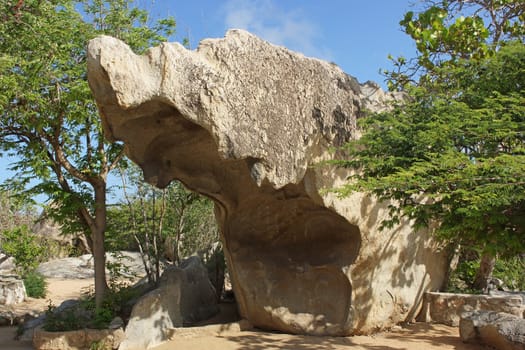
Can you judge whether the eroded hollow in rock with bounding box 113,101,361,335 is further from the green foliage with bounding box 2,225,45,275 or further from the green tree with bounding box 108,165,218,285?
the green foliage with bounding box 2,225,45,275

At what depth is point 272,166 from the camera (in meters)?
7.45

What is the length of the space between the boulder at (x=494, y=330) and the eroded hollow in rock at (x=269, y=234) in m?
1.94

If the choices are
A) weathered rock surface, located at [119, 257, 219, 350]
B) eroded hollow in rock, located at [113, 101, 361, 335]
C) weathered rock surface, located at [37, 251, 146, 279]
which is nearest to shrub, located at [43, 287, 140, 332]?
weathered rock surface, located at [119, 257, 219, 350]

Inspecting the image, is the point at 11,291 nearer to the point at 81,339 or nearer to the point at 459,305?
the point at 81,339

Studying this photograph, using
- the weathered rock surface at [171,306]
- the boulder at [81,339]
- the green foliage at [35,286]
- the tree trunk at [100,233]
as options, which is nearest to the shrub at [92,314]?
the boulder at [81,339]

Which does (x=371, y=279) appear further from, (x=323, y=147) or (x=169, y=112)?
(x=169, y=112)

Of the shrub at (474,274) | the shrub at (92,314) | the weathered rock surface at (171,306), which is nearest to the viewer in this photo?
the weathered rock surface at (171,306)

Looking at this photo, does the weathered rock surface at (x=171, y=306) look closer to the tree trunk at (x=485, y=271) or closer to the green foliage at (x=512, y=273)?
the tree trunk at (x=485, y=271)

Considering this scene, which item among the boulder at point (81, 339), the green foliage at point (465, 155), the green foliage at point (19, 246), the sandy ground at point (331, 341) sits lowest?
the boulder at point (81, 339)

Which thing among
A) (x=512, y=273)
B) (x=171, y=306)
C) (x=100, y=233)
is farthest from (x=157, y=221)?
(x=512, y=273)

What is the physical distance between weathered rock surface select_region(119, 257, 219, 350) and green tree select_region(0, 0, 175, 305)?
4.88ft

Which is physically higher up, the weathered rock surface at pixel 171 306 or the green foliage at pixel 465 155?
the green foliage at pixel 465 155

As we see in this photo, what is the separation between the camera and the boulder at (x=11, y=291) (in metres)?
15.6

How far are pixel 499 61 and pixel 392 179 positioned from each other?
2.78 meters
